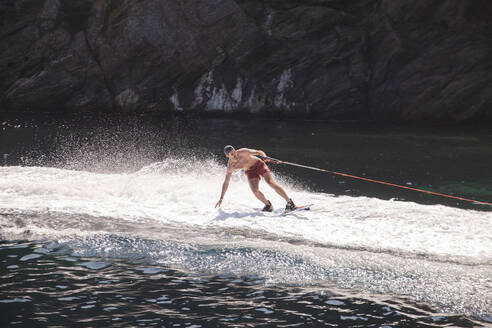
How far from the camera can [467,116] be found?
34.8m

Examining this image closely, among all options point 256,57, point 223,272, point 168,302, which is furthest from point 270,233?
point 256,57

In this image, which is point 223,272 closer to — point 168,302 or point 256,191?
point 168,302

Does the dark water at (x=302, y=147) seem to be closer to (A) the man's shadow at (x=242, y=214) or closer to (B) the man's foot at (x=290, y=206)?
(B) the man's foot at (x=290, y=206)

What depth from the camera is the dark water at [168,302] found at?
24.7 feet

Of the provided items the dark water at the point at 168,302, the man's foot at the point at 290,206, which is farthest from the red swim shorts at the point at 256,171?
the dark water at the point at 168,302

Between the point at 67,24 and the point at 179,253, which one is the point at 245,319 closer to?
the point at 179,253

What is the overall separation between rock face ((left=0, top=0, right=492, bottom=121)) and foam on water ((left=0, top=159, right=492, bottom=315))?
22609 millimetres

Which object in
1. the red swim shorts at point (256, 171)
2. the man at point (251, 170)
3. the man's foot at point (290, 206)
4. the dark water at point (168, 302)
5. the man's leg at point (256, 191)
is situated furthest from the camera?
the red swim shorts at point (256, 171)

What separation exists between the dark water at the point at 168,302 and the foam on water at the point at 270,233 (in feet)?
1.48

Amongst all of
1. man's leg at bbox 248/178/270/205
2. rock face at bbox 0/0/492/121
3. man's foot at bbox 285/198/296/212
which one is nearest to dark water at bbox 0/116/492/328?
man's leg at bbox 248/178/270/205

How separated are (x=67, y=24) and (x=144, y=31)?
6.01m

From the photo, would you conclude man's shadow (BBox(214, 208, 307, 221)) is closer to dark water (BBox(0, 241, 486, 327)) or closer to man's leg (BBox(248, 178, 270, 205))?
man's leg (BBox(248, 178, 270, 205))

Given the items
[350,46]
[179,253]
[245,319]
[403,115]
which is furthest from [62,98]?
[245,319]

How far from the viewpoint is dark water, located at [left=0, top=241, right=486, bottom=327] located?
24.7 ft
